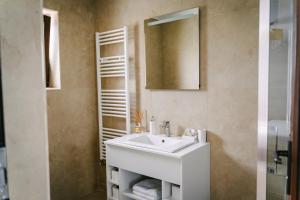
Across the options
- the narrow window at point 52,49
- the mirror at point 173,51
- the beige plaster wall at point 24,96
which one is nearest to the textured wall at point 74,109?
the narrow window at point 52,49

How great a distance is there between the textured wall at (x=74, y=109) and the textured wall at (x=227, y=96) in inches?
41.0

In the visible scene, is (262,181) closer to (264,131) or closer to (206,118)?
(264,131)

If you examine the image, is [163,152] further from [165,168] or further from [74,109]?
[74,109]

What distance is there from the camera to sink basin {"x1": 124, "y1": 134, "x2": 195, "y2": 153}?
193 cm

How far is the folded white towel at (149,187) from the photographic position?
2071 millimetres

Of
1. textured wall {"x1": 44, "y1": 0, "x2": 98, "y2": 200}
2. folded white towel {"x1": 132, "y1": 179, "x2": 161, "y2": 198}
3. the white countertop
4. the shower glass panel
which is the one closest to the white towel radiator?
textured wall {"x1": 44, "y1": 0, "x2": 98, "y2": 200}

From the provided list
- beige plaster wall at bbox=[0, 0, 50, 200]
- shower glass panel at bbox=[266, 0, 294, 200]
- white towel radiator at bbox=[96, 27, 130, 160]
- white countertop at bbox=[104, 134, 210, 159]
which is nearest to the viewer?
beige plaster wall at bbox=[0, 0, 50, 200]

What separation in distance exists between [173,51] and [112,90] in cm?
88

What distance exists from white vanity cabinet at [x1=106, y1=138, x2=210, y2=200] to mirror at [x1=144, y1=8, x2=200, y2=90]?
0.66 metres

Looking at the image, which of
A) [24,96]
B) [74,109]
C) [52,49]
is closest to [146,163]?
[74,109]

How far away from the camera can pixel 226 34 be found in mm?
1989

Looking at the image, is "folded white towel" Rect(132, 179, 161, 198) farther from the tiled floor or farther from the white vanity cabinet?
the tiled floor

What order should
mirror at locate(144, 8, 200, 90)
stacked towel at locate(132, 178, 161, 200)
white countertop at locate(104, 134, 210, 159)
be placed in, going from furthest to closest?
mirror at locate(144, 8, 200, 90)
stacked towel at locate(132, 178, 161, 200)
white countertop at locate(104, 134, 210, 159)

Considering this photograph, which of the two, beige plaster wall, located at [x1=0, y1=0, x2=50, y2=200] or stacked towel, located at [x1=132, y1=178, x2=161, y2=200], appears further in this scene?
stacked towel, located at [x1=132, y1=178, x2=161, y2=200]
